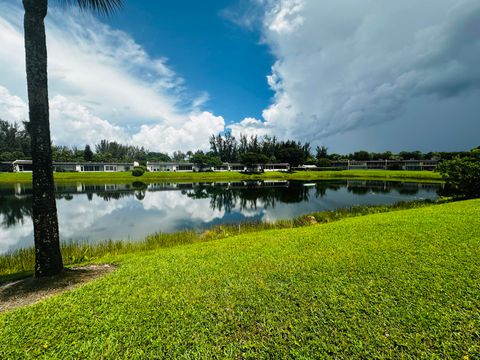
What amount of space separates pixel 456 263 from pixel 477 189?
18.6m

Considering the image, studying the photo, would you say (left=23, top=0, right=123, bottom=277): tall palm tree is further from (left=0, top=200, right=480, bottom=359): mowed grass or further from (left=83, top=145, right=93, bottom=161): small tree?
(left=83, top=145, right=93, bottom=161): small tree

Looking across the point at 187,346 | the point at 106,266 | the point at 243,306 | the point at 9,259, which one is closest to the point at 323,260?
the point at 243,306

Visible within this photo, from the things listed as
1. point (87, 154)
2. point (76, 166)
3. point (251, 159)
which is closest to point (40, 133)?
point (251, 159)

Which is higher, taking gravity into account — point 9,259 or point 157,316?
point 157,316

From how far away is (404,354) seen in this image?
9.24ft

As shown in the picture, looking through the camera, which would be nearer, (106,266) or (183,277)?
(183,277)

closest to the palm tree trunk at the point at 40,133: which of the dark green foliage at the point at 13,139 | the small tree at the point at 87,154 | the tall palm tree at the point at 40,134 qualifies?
the tall palm tree at the point at 40,134

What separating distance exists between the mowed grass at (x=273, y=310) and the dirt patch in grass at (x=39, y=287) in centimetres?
46

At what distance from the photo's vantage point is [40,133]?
16.7 ft

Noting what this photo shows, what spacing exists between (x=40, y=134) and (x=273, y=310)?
629 centimetres

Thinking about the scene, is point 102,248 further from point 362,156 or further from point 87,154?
point 362,156

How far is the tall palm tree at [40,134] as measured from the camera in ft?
16.7

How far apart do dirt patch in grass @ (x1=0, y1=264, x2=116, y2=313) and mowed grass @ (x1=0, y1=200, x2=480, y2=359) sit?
0.46 meters

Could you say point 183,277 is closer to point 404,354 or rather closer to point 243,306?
point 243,306
